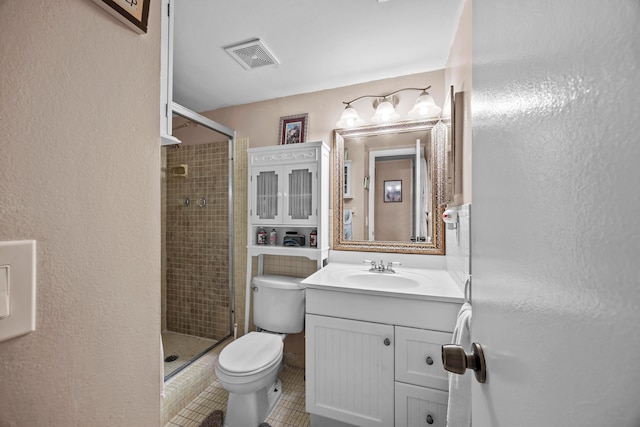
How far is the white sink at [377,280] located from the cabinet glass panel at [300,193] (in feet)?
1.90

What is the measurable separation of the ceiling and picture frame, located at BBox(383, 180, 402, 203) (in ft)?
2.65

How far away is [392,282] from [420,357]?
50 centimetres

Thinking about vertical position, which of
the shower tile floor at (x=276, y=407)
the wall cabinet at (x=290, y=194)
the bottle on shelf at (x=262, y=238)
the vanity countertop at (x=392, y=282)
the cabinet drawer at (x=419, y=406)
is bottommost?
the shower tile floor at (x=276, y=407)

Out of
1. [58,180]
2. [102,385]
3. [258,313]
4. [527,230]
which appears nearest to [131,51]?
[58,180]

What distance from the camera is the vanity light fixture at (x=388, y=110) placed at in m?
1.70

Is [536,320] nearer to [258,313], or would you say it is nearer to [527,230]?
[527,230]

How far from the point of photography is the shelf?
6.13 feet

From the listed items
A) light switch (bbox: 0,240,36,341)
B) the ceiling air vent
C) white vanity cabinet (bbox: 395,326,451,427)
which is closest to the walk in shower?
the ceiling air vent

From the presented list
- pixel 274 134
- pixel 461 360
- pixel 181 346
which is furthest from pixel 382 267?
pixel 181 346

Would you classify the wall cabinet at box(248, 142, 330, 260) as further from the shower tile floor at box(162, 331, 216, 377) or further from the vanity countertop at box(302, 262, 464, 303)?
the shower tile floor at box(162, 331, 216, 377)

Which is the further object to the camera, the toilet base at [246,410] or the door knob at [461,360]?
the toilet base at [246,410]

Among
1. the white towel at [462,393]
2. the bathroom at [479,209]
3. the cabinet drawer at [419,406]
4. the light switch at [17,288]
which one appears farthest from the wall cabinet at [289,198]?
the light switch at [17,288]

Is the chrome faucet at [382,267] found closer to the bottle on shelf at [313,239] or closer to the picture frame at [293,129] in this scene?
the bottle on shelf at [313,239]

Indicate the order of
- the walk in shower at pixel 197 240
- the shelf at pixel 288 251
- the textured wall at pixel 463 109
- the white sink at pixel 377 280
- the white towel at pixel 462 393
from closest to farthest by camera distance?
the white towel at pixel 462 393 < the textured wall at pixel 463 109 < the white sink at pixel 377 280 < the shelf at pixel 288 251 < the walk in shower at pixel 197 240
